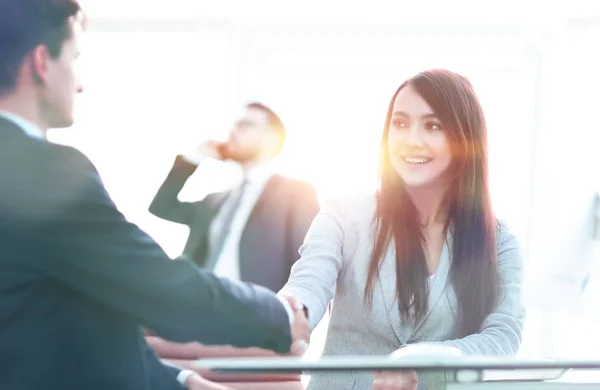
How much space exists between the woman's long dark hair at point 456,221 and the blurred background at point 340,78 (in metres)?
1.16

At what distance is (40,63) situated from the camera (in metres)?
1.04

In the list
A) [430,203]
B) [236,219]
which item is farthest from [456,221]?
[236,219]

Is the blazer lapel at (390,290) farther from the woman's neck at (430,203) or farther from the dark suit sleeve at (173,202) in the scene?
the dark suit sleeve at (173,202)

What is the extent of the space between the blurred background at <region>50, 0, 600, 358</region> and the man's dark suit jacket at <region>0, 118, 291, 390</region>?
5.86 ft

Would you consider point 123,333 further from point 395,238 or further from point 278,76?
point 278,76

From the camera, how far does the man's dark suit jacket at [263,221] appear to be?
7.64 feet

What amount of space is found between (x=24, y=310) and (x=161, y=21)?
2.16m

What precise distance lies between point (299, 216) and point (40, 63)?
1.41m

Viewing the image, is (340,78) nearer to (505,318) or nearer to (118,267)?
(505,318)

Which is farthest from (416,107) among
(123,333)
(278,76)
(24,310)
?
(278,76)

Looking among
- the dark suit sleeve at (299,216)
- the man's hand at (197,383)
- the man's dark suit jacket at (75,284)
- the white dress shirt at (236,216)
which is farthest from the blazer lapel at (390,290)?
the white dress shirt at (236,216)

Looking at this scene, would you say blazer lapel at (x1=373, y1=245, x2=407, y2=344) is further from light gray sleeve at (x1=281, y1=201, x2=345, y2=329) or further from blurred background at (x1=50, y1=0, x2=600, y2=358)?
blurred background at (x1=50, y1=0, x2=600, y2=358)

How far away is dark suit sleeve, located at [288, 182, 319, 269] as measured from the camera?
7.64 ft

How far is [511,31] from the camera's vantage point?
2.87m
